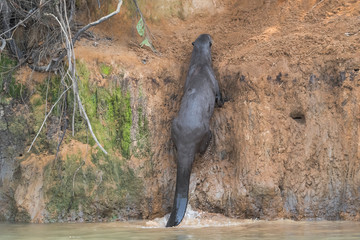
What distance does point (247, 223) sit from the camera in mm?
5305

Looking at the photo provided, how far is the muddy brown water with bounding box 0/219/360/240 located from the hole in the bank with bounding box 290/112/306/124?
3.72ft

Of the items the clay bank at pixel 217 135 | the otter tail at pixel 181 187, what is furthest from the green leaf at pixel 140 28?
the otter tail at pixel 181 187

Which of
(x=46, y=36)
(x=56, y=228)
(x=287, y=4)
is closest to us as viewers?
(x=56, y=228)

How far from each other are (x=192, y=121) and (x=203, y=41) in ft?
4.37

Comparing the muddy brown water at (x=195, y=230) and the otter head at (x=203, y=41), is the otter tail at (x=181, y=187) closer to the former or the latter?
the muddy brown water at (x=195, y=230)

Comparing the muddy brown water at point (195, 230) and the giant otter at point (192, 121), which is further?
the giant otter at point (192, 121)

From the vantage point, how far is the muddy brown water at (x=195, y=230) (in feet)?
14.6

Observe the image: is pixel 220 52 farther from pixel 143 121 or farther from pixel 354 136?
pixel 354 136

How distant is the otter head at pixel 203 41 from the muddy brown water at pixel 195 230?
2262 mm

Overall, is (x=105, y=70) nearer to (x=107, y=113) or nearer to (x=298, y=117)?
(x=107, y=113)

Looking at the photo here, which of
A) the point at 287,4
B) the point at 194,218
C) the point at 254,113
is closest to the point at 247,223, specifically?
the point at 194,218

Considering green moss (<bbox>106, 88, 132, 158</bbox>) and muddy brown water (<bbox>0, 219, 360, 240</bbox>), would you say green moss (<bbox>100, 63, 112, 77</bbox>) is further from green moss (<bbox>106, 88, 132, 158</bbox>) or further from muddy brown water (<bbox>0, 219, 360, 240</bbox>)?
muddy brown water (<bbox>0, 219, 360, 240</bbox>)

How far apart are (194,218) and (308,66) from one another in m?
2.06

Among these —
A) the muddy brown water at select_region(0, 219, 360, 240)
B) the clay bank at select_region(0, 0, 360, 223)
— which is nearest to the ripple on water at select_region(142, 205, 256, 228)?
the muddy brown water at select_region(0, 219, 360, 240)
